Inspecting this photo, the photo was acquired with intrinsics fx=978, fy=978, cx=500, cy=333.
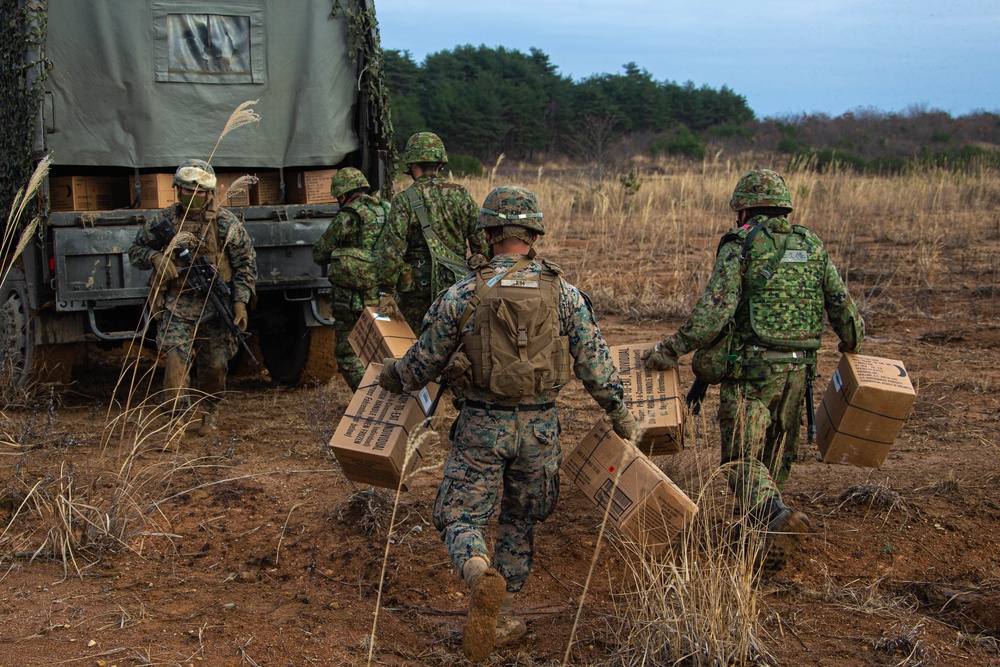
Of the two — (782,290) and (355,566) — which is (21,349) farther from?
(782,290)

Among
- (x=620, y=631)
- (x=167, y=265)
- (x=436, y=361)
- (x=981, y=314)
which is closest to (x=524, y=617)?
(x=620, y=631)

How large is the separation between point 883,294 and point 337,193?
19.5 ft

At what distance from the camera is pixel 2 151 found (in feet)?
19.8

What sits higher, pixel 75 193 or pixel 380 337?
pixel 75 193

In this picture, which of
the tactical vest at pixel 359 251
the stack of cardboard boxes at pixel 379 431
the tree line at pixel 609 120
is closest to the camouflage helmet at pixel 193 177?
the tactical vest at pixel 359 251

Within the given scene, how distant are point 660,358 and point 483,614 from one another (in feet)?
4.95

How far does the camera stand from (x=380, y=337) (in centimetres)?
439

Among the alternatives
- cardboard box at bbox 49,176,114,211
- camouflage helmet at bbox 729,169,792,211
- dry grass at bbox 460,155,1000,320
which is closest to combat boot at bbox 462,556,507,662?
camouflage helmet at bbox 729,169,792,211

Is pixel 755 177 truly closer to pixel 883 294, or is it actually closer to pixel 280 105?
pixel 280 105

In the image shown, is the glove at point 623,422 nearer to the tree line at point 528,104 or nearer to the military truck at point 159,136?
the military truck at point 159,136

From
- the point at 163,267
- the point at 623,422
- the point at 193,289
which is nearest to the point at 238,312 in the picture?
the point at 193,289

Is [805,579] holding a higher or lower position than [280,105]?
lower

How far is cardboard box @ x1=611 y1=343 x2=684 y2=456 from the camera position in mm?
3984

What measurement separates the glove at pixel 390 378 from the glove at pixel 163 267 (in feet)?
Result: 6.43
